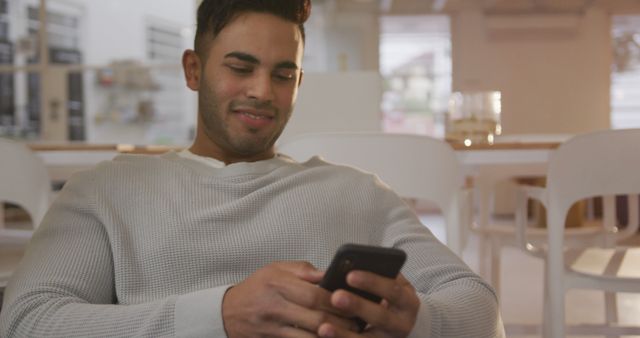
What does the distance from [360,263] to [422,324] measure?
0.52 feet

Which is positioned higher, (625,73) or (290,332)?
(625,73)

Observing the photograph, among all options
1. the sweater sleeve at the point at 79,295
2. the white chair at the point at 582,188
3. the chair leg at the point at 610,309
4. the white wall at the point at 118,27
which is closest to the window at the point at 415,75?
the white wall at the point at 118,27

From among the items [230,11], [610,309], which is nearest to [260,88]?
[230,11]

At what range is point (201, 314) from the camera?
87 centimetres

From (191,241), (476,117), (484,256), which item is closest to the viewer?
(191,241)

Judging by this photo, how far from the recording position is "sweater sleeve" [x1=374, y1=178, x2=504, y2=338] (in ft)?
3.14

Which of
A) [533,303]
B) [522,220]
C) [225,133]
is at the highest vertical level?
[225,133]

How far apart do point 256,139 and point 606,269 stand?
1.11 metres

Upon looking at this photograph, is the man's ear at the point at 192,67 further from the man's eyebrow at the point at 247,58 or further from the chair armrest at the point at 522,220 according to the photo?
the chair armrest at the point at 522,220

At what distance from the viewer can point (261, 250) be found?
3.43 feet

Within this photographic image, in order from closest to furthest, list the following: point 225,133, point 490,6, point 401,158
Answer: point 225,133
point 401,158
point 490,6

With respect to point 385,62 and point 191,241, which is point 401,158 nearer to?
point 191,241

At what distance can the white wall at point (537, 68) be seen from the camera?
28.8 feet

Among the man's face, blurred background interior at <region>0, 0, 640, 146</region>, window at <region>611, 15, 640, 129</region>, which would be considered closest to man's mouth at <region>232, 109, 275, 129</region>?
the man's face
